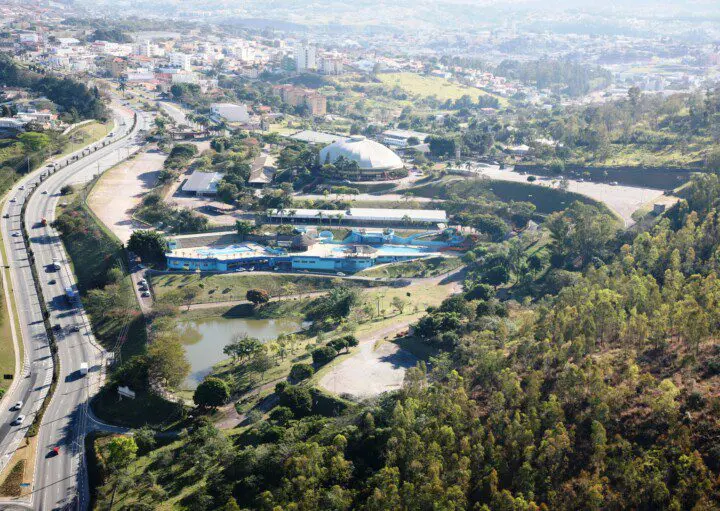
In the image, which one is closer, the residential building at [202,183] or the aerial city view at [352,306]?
the aerial city view at [352,306]

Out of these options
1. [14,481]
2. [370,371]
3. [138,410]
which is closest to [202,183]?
[138,410]

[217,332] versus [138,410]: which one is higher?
[138,410]

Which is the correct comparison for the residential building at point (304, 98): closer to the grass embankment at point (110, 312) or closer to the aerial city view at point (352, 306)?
the aerial city view at point (352, 306)

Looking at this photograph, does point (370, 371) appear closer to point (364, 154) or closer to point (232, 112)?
point (364, 154)

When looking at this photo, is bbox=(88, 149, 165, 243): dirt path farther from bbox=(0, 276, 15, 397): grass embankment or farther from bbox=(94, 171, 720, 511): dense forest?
bbox=(94, 171, 720, 511): dense forest

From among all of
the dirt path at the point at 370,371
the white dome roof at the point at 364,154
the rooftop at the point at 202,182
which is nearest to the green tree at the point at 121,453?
the dirt path at the point at 370,371

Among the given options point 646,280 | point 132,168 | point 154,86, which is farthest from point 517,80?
point 646,280
